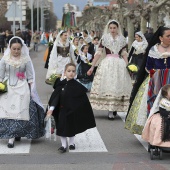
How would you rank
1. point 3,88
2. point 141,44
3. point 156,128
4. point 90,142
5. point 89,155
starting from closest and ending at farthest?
point 156,128 < point 89,155 < point 3,88 < point 90,142 < point 141,44

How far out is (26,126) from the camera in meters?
7.86

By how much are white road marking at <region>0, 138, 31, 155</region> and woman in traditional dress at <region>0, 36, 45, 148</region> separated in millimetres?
99

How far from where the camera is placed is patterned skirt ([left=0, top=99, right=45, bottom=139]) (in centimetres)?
780

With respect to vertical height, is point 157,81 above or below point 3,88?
above

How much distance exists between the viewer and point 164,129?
6953 mm

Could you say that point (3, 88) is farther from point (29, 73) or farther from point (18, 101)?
point (29, 73)

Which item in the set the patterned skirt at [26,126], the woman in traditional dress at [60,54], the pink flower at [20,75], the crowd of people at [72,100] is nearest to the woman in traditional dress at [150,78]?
the crowd of people at [72,100]

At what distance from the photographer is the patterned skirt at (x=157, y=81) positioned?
741cm

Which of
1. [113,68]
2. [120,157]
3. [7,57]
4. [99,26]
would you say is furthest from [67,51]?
[99,26]

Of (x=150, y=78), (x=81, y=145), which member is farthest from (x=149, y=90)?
(x=81, y=145)

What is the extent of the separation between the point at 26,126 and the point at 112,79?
283 cm

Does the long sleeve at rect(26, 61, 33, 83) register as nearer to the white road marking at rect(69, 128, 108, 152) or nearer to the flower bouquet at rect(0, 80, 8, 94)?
the flower bouquet at rect(0, 80, 8, 94)

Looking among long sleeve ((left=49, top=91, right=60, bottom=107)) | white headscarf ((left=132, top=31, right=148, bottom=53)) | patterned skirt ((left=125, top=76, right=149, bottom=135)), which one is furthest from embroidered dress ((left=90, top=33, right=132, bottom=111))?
white headscarf ((left=132, top=31, right=148, bottom=53))

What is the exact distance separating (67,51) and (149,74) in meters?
5.10
